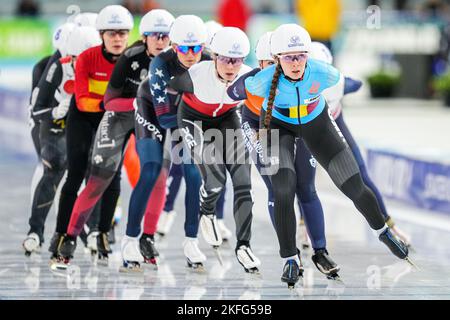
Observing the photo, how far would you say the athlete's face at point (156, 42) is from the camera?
31.4ft

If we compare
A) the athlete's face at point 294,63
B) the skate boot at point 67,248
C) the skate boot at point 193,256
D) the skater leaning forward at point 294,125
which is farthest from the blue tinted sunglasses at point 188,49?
the skate boot at point 67,248

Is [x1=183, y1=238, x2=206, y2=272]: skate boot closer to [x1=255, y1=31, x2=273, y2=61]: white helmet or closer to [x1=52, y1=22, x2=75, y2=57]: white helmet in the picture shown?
[x1=255, y1=31, x2=273, y2=61]: white helmet

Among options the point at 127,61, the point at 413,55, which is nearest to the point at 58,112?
the point at 127,61

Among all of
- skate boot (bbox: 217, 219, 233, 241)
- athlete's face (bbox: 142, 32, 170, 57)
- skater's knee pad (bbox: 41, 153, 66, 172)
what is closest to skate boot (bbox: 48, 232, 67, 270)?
skater's knee pad (bbox: 41, 153, 66, 172)

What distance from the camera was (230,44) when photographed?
29.1 feet

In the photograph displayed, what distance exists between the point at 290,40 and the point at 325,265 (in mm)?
1757

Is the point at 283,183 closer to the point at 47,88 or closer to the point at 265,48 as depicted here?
the point at 265,48

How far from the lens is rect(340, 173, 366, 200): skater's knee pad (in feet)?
27.7

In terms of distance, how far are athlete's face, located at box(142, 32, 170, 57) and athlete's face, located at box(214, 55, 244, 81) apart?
2.47ft

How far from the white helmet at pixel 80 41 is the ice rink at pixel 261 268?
1.75 metres

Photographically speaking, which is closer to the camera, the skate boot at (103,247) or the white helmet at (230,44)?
the white helmet at (230,44)

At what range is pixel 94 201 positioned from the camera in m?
9.60

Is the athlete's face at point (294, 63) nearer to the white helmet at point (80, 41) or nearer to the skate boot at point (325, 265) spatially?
the skate boot at point (325, 265)

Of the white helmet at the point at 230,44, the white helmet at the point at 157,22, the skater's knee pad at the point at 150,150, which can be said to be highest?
the white helmet at the point at 157,22
